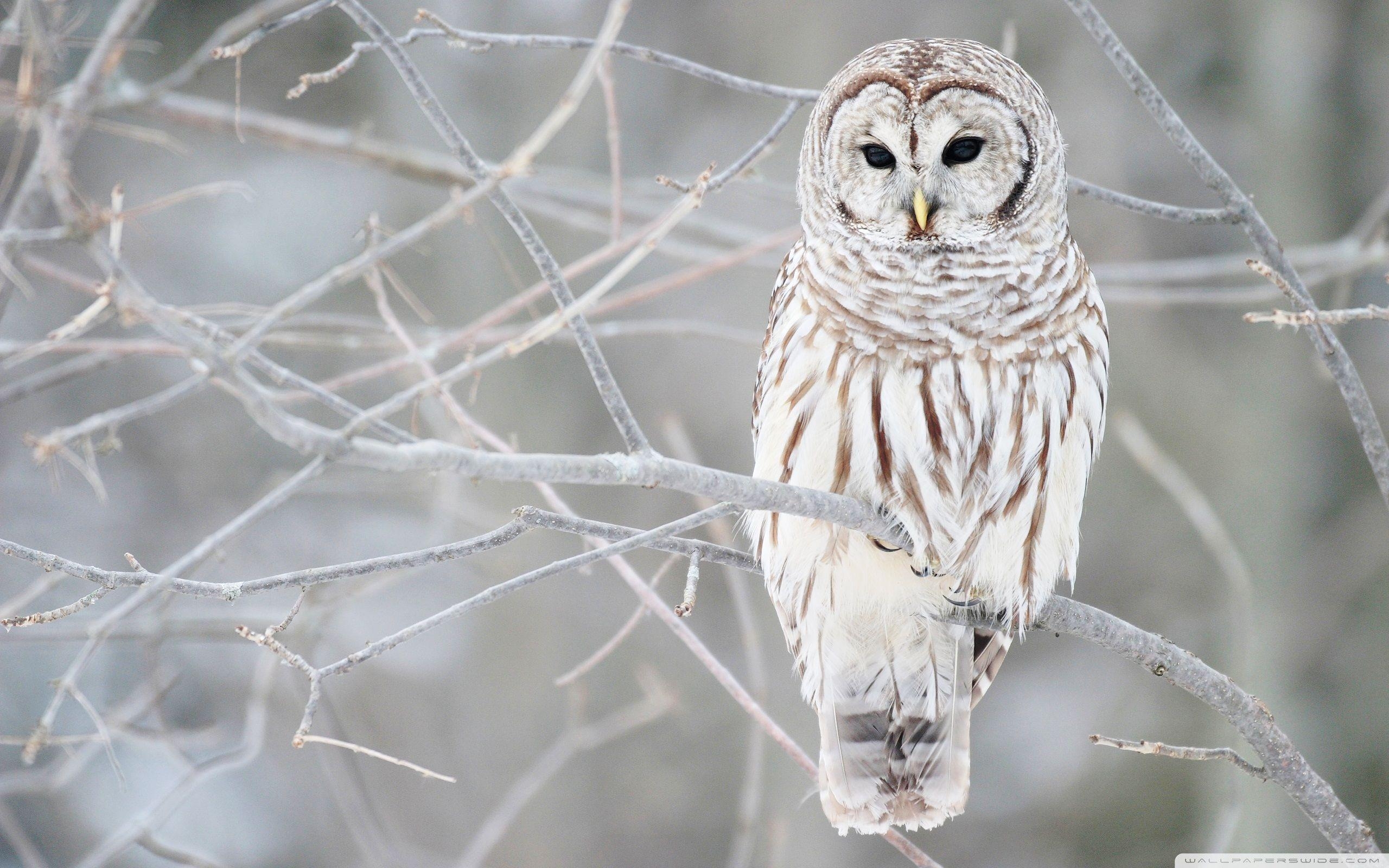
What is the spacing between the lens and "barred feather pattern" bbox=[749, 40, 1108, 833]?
3137mm

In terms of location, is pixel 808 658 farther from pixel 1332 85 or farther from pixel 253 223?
pixel 253 223

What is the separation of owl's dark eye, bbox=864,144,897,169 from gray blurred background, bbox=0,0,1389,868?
3.36 m

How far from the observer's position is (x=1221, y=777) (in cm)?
693

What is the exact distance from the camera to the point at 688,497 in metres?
6.87

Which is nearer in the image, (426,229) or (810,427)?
(426,229)

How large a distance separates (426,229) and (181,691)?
6.36 m

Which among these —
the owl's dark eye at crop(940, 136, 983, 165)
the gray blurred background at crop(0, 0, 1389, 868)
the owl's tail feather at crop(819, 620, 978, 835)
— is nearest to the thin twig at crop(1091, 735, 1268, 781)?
the owl's tail feather at crop(819, 620, 978, 835)

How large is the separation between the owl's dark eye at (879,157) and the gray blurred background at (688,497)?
336cm

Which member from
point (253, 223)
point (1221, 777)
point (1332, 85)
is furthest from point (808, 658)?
point (253, 223)

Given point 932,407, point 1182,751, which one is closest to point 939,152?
point 932,407

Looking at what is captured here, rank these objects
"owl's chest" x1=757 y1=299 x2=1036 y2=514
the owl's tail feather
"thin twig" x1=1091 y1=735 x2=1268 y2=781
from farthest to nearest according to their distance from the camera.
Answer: the owl's tail feather → "owl's chest" x1=757 y1=299 x2=1036 y2=514 → "thin twig" x1=1091 y1=735 x2=1268 y2=781

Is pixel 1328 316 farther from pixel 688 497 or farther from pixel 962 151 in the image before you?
pixel 688 497

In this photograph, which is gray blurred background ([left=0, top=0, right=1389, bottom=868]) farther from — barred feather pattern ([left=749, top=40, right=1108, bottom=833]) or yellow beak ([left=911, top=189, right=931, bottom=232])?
yellow beak ([left=911, top=189, right=931, bottom=232])

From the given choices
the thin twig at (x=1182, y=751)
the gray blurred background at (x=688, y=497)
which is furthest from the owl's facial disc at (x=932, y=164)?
the gray blurred background at (x=688, y=497)
